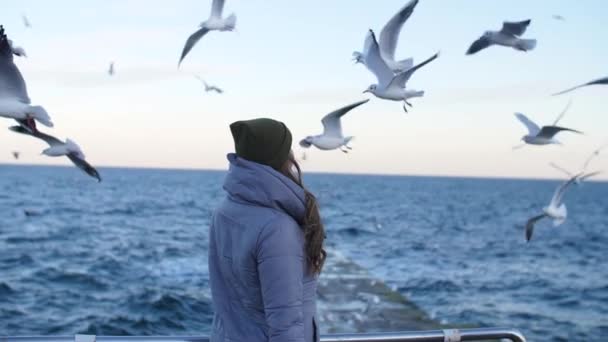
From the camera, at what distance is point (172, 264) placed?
18797 millimetres

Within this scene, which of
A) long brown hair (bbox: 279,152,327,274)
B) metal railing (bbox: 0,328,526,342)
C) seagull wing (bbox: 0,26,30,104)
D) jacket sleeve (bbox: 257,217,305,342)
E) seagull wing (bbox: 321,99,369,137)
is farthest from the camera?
seagull wing (bbox: 321,99,369,137)

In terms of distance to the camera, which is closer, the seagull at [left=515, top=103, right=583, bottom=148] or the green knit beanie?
the green knit beanie

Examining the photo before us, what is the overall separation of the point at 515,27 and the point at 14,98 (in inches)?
156

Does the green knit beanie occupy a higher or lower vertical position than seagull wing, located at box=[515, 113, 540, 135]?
lower

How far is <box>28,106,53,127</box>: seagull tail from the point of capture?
3.51 metres

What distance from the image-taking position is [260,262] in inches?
89.7

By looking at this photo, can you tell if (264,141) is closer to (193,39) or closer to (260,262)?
(260,262)

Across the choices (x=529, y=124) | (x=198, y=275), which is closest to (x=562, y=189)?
(x=529, y=124)

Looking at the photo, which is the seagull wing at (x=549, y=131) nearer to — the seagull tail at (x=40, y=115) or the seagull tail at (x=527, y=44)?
the seagull tail at (x=527, y=44)

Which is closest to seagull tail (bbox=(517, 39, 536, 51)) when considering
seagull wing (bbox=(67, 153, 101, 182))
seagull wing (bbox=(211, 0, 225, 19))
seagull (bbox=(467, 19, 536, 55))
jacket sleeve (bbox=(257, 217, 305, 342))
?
seagull (bbox=(467, 19, 536, 55))

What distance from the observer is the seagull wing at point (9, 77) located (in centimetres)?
325

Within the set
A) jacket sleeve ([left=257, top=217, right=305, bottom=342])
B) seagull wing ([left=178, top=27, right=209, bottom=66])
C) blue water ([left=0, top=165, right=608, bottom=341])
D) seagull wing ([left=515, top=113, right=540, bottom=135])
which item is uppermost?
seagull wing ([left=178, top=27, right=209, bottom=66])

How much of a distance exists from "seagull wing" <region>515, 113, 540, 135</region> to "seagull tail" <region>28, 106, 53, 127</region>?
14.7 ft

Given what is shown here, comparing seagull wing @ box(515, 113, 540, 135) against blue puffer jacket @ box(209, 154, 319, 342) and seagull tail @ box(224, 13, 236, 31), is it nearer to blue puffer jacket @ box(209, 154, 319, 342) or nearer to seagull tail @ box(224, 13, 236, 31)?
seagull tail @ box(224, 13, 236, 31)
